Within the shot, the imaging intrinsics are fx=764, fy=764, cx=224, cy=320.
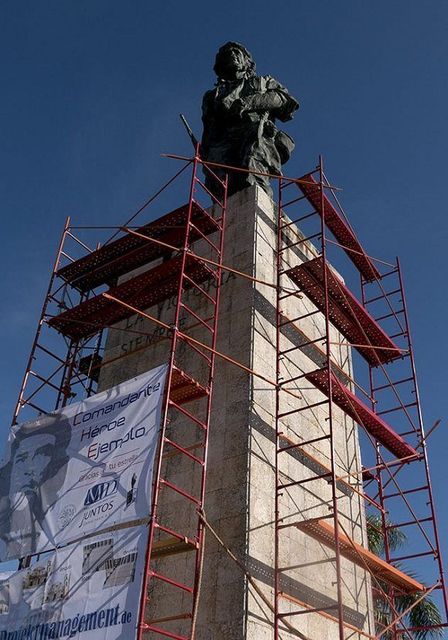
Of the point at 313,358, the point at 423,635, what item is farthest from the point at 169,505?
the point at 423,635

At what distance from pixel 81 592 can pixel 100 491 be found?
68.4 inches

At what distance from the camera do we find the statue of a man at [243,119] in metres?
22.0

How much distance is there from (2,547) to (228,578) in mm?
4583

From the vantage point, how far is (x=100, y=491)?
1338 cm

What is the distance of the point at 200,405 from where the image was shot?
629 inches

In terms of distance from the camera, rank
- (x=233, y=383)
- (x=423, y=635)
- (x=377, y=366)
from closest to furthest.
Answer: (x=233, y=383)
(x=377, y=366)
(x=423, y=635)

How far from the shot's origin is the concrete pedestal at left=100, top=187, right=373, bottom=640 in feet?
43.9

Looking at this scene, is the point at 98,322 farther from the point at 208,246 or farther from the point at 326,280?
the point at 326,280

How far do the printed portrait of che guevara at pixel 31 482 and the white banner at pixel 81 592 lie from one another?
0.72 meters

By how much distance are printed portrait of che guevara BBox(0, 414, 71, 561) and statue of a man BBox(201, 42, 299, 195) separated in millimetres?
9030

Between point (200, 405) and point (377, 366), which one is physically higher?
point (377, 366)

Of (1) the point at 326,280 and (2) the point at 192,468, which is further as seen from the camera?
(1) the point at 326,280

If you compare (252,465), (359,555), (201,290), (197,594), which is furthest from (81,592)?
(201,290)

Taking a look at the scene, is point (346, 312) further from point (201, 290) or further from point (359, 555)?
point (359, 555)
